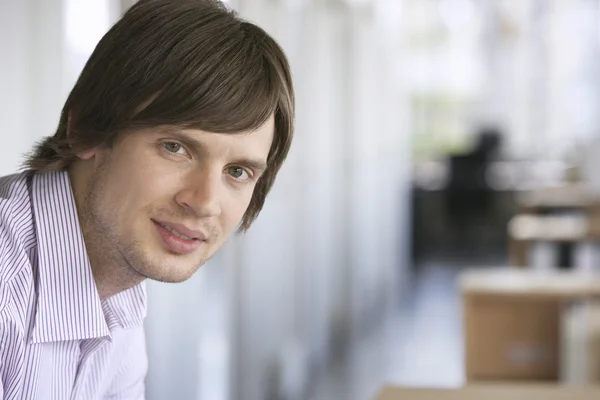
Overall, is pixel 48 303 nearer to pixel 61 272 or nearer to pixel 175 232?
pixel 61 272

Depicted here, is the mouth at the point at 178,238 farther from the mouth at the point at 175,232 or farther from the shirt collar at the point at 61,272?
the shirt collar at the point at 61,272

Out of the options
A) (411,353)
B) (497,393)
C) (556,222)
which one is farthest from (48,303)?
(556,222)

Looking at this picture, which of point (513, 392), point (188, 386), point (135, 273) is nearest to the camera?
point (135, 273)

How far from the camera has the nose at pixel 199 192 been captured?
1104 mm

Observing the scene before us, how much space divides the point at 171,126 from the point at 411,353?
4.72m

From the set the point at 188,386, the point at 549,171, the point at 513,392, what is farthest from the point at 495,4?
the point at 513,392

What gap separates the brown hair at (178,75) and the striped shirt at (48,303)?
8 centimetres

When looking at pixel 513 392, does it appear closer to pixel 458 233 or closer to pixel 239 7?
pixel 239 7

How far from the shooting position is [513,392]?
1.69m

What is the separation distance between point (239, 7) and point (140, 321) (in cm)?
226

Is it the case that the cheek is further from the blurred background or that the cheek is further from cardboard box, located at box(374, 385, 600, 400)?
the blurred background

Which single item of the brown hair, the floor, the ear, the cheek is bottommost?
the floor

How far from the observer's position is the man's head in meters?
1.07

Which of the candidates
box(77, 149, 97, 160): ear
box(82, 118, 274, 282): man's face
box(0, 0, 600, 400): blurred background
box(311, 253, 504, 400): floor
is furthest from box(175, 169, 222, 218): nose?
box(311, 253, 504, 400): floor
